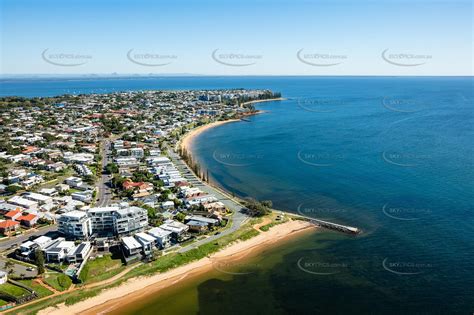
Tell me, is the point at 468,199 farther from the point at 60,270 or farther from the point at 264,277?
the point at 60,270

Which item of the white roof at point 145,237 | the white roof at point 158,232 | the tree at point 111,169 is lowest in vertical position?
the white roof at point 145,237

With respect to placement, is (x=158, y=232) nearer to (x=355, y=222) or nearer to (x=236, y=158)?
(x=355, y=222)

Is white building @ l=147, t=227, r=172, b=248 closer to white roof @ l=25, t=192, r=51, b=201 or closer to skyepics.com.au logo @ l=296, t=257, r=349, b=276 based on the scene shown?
skyepics.com.au logo @ l=296, t=257, r=349, b=276

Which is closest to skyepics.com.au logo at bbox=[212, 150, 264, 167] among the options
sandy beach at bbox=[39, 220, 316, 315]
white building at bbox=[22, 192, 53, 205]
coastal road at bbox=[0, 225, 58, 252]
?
sandy beach at bbox=[39, 220, 316, 315]

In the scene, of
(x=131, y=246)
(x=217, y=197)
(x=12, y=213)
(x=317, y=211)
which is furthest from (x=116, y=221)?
(x=317, y=211)

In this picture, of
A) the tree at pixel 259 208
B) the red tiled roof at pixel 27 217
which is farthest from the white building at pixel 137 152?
the tree at pixel 259 208

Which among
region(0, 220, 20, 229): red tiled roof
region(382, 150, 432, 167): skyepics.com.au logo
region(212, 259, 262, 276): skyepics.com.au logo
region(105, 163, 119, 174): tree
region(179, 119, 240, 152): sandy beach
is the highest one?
region(179, 119, 240, 152): sandy beach

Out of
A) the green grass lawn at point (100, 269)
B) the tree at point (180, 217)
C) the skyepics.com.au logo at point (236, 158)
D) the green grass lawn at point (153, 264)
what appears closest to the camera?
the green grass lawn at point (153, 264)

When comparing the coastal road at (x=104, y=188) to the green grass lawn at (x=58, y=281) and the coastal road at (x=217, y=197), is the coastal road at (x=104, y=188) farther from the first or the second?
the green grass lawn at (x=58, y=281)
